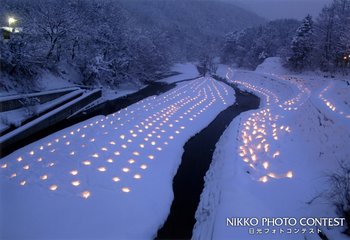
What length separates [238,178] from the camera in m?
11.0

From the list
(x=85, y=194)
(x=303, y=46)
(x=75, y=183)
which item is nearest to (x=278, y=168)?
(x=85, y=194)

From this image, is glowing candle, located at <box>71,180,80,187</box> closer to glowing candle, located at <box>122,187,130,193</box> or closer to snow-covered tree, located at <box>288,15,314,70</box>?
glowing candle, located at <box>122,187,130,193</box>

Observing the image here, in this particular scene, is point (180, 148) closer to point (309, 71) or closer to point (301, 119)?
point (301, 119)

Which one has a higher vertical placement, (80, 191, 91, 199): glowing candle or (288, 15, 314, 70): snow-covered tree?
(288, 15, 314, 70): snow-covered tree

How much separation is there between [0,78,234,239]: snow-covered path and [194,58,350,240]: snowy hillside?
70.7 inches

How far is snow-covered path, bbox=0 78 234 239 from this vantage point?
332 inches

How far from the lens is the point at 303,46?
130 ft

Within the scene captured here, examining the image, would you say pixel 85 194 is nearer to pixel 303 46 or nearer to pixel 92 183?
pixel 92 183

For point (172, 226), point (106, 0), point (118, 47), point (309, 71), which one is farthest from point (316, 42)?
point (172, 226)

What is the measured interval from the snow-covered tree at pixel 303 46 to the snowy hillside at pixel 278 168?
23.3 meters

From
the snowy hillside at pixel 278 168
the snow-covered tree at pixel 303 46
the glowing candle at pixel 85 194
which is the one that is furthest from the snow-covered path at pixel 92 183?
the snow-covered tree at pixel 303 46

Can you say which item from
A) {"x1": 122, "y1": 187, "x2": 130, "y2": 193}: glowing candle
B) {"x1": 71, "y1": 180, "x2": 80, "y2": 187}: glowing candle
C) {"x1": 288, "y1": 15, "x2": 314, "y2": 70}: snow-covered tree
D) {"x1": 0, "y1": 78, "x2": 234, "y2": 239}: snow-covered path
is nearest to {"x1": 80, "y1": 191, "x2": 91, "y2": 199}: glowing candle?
{"x1": 0, "y1": 78, "x2": 234, "y2": 239}: snow-covered path

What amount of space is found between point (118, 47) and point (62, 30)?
907cm

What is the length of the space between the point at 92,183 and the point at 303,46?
37.1 meters
